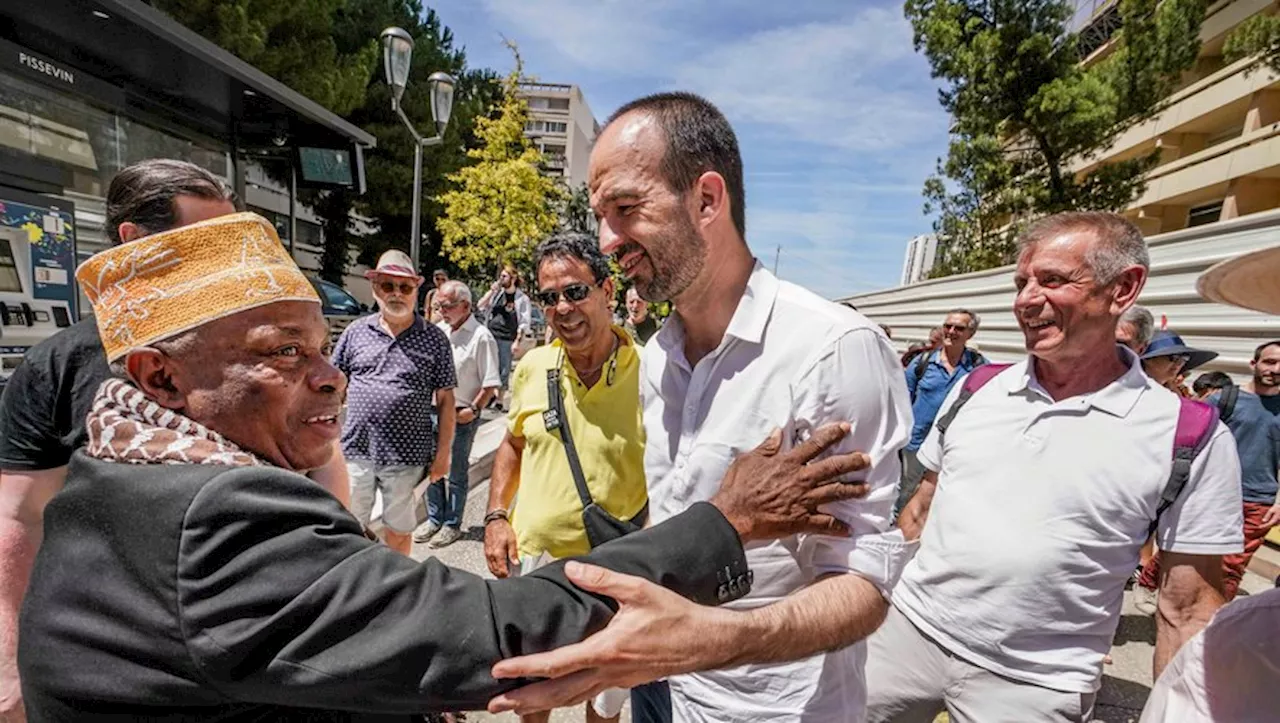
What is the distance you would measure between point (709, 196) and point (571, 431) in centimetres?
140

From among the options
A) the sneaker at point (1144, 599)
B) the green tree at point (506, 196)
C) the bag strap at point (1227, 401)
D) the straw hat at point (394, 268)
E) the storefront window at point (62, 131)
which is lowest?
the sneaker at point (1144, 599)

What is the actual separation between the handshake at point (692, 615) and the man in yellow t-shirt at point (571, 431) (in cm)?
136

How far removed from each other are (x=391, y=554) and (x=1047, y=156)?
53.3 ft

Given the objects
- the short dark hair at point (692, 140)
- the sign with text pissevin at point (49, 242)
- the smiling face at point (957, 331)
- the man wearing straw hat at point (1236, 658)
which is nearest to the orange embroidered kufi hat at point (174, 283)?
the short dark hair at point (692, 140)

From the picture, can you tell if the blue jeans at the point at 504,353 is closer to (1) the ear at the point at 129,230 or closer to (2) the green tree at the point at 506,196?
(1) the ear at the point at 129,230

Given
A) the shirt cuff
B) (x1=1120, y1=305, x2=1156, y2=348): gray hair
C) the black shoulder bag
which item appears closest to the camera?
the shirt cuff

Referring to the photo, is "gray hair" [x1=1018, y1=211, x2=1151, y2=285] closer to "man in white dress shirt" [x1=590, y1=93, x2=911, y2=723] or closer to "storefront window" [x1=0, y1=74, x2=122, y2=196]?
"man in white dress shirt" [x1=590, y1=93, x2=911, y2=723]

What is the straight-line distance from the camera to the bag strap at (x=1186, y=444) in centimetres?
185

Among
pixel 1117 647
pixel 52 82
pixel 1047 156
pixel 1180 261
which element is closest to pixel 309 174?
pixel 52 82

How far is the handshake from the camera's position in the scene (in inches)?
38.5

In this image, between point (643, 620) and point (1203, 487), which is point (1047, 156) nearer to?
point (1203, 487)

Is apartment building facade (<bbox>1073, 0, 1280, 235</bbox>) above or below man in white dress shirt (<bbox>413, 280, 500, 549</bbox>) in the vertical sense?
above

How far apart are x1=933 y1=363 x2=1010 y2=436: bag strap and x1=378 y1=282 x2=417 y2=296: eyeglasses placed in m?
3.13

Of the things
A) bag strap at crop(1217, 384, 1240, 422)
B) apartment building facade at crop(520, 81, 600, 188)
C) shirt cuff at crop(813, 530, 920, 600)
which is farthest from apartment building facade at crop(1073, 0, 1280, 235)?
apartment building facade at crop(520, 81, 600, 188)
